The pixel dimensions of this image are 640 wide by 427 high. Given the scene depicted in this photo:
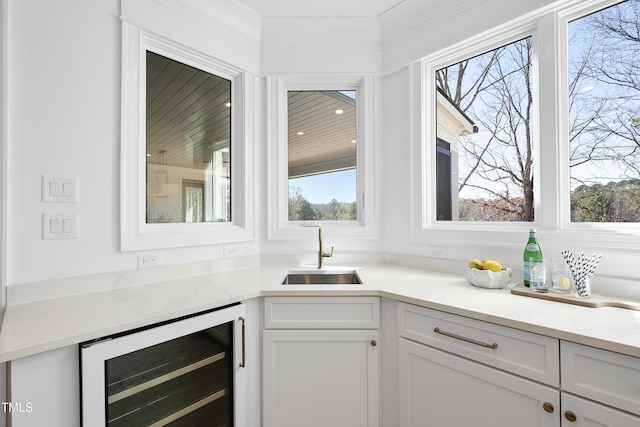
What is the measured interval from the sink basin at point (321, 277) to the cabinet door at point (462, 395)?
0.64 meters

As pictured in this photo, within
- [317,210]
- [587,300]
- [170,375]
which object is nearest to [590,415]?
[587,300]

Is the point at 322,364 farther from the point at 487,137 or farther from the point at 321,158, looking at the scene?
the point at 487,137

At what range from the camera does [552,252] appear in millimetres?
1517

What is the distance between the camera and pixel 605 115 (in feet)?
4.66

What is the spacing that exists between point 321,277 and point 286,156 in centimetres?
93

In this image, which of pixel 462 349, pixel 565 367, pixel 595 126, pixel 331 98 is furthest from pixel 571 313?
pixel 331 98

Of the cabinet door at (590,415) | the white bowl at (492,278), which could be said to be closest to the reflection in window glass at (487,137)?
the white bowl at (492,278)

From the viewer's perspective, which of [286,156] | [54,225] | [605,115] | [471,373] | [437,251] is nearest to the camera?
[471,373]

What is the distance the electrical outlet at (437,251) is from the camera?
1.92 m

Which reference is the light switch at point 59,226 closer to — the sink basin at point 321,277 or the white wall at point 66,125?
the white wall at point 66,125

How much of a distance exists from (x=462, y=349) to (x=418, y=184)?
116cm

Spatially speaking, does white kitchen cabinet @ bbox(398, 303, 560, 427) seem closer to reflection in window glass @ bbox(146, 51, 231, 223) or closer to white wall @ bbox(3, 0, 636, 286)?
white wall @ bbox(3, 0, 636, 286)

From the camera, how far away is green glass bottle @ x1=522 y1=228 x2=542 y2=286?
4.73 ft

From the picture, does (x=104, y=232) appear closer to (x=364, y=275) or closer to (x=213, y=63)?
(x=213, y=63)
